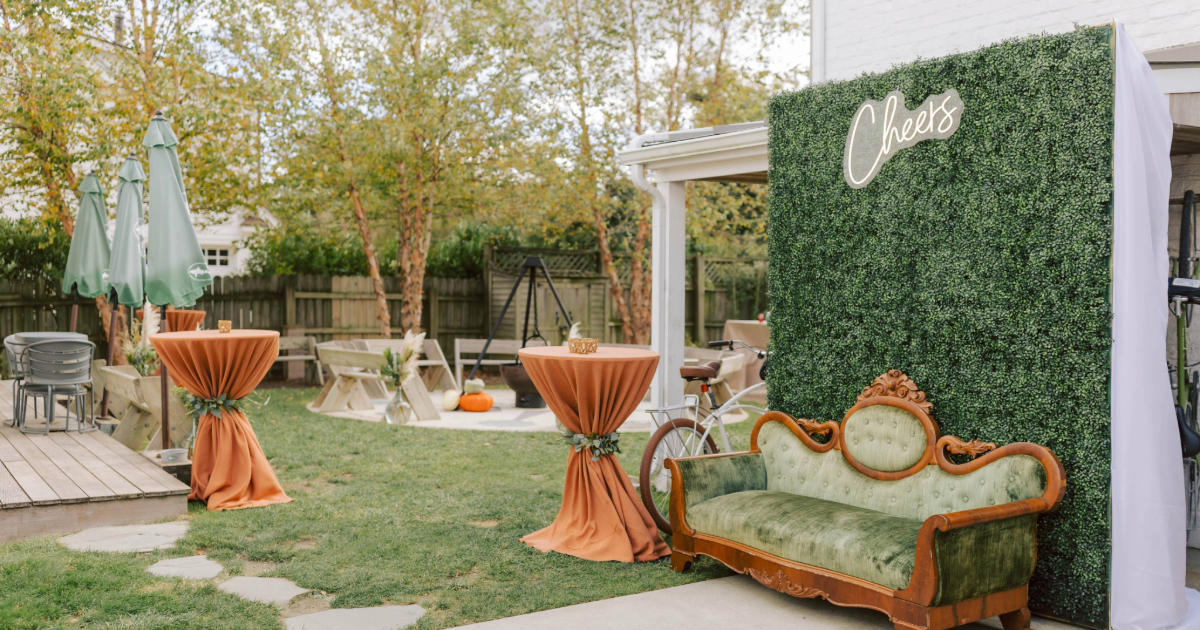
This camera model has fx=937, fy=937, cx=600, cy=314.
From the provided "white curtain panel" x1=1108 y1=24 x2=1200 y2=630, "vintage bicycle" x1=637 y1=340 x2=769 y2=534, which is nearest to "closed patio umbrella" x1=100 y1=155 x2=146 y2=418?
"vintage bicycle" x1=637 y1=340 x2=769 y2=534

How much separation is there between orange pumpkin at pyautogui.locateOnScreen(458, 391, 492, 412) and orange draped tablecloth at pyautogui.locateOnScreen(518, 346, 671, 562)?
5.20 meters

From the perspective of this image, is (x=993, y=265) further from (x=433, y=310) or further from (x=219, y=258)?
(x=219, y=258)

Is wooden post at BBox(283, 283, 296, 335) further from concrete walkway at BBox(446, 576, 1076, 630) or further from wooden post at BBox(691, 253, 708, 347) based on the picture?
concrete walkway at BBox(446, 576, 1076, 630)

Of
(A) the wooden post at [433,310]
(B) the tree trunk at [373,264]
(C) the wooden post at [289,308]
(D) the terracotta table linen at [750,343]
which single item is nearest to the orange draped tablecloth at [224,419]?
(D) the terracotta table linen at [750,343]

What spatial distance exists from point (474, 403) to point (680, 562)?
233 inches

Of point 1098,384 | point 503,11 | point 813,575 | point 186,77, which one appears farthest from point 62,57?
point 1098,384

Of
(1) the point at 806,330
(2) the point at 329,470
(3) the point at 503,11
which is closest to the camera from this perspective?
(1) the point at 806,330

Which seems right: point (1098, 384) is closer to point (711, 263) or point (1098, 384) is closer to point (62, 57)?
point (62, 57)

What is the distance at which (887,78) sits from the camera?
14.6 feet

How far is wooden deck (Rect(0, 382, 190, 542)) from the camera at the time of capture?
5105mm

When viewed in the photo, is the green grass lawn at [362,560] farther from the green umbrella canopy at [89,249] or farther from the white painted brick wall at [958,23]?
the white painted brick wall at [958,23]

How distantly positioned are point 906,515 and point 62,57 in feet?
33.0

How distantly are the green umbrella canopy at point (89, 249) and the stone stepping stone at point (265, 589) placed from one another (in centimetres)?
526

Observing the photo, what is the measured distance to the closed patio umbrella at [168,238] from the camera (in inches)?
250
